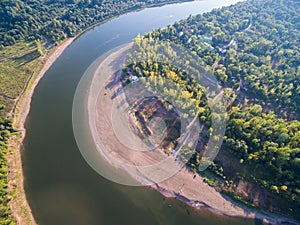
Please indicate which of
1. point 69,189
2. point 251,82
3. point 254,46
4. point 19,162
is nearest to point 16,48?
point 19,162

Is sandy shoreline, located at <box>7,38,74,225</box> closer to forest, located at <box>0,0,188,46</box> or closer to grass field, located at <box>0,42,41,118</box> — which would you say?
grass field, located at <box>0,42,41,118</box>

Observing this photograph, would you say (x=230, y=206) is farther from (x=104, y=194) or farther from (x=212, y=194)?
(x=104, y=194)

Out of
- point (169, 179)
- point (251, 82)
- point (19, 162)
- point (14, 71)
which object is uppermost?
point (14, 71)

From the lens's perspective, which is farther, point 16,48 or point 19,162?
point 16,48

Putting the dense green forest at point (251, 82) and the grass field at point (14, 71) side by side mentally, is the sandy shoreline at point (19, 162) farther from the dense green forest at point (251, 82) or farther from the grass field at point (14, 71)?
the dense green forest at point (251, 82)

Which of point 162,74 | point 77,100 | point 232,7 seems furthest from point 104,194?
point 232,7

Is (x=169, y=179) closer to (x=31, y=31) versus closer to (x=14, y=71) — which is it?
(x=14, y=71)

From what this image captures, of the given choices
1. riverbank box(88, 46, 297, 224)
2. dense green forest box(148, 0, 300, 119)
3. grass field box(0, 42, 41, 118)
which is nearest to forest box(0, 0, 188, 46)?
grass field box(0, 42, 41, 118)
